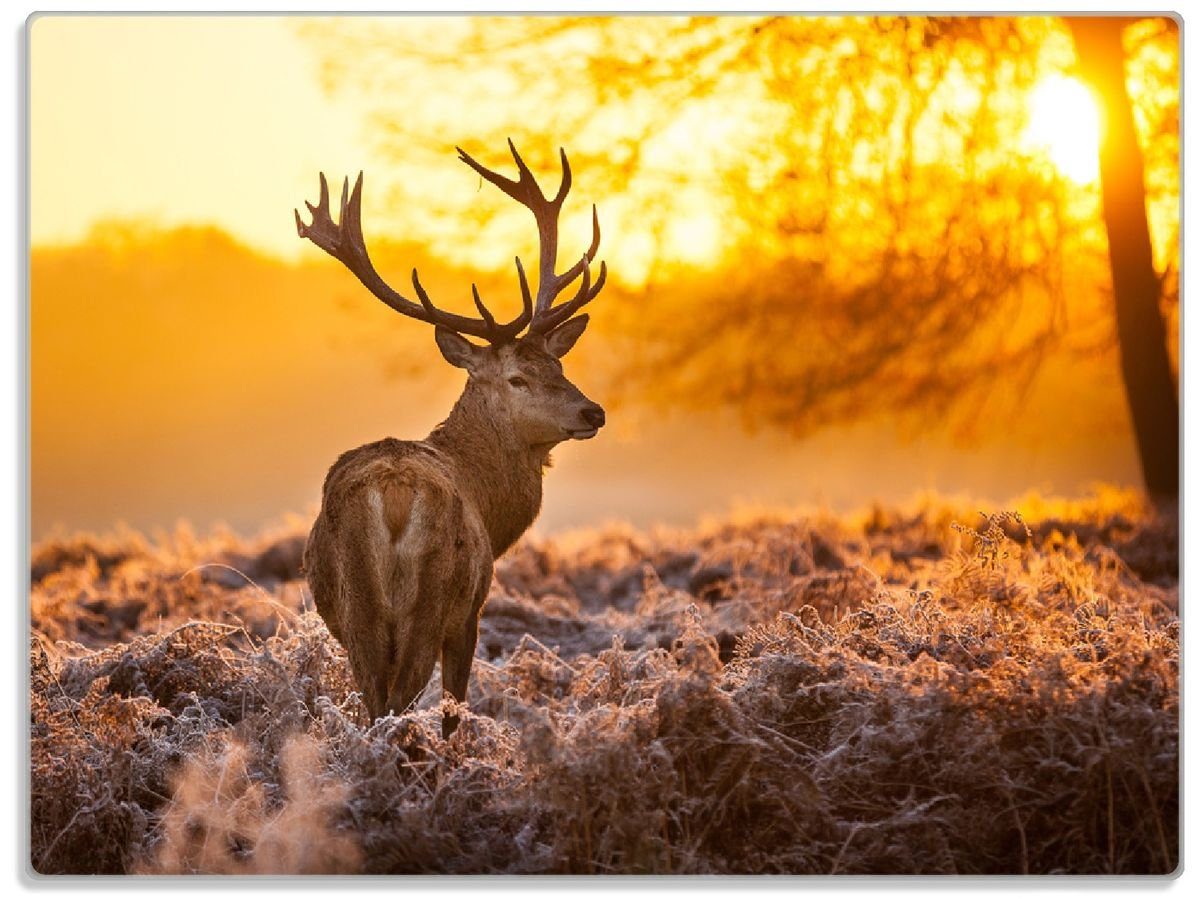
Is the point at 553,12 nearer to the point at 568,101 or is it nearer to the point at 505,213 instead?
the point at 568,101

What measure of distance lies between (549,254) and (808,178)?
213 centimetres

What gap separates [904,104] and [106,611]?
15.1ft

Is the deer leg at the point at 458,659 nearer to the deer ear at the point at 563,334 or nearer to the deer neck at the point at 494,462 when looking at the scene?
the deer neck at the point at 494,462

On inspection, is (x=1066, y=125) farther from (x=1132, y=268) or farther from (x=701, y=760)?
(x=701, y=760)

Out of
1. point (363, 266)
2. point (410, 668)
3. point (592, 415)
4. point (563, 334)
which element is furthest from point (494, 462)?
point (410, 668)

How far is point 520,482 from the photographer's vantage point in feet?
23.5

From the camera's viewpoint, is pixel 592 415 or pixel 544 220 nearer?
pixel 592 415

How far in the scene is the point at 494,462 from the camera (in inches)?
279

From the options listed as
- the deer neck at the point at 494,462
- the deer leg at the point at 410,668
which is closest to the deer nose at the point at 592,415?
the deer neck at the point at 494,462

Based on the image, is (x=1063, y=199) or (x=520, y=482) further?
(x=1063, y=199)

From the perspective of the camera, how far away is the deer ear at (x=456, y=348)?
7.17 m

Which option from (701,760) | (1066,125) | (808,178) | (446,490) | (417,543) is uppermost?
(1066,125)

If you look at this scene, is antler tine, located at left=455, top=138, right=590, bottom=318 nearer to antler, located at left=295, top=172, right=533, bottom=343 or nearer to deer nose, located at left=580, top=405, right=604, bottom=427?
antler, located at left=295, top=172, right=533, bottom=343

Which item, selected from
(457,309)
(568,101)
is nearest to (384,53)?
(568,101)
